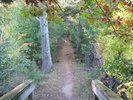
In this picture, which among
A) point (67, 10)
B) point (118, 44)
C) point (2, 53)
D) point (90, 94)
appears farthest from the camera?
point (67, 10)

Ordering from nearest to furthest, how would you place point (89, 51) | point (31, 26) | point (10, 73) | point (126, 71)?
1. point (126, 71)
2. point (10, 73)
3. point (31, 26)
4. point (89, 51)

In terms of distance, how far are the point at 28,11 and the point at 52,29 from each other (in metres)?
10.1

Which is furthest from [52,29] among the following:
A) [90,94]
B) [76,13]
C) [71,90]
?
[90,94]

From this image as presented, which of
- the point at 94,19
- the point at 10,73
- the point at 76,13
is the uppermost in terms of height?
the point at 76,13

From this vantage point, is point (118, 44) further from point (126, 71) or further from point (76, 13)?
point (76, 13)

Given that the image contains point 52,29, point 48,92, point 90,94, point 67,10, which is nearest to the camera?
point 90,94

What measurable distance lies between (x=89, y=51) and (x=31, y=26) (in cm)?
652

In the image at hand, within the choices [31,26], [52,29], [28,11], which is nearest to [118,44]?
[28,11]

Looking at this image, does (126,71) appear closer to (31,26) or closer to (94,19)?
(94,19)

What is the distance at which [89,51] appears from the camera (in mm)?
10875

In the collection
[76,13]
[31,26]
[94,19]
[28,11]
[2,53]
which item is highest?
[76,13]

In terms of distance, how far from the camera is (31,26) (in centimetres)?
952

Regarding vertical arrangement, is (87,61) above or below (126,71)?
below

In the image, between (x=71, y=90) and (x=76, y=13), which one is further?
(x=76, y=13)
